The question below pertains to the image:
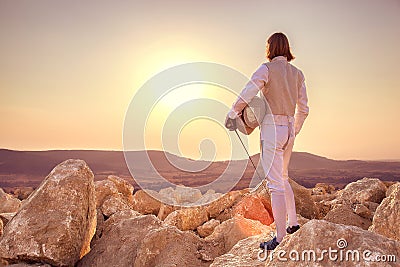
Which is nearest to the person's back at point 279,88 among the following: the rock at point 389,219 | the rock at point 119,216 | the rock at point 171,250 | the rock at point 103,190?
the rock at point 389,219

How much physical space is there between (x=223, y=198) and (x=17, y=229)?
5131 mm

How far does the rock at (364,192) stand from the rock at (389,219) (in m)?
3.74

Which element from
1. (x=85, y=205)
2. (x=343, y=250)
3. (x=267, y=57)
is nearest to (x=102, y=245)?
(x=85, y=205)

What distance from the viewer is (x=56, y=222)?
6949 mm

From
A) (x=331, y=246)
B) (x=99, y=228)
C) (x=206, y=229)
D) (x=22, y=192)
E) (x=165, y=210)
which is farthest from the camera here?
(x=22, y=192)

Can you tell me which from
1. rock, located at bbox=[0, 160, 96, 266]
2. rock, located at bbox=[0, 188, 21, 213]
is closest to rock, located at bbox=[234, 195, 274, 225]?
rock, located at bbox=[0, 160, 96, 266]

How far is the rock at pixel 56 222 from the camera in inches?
267

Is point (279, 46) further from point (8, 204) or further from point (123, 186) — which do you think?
point (8, 204)

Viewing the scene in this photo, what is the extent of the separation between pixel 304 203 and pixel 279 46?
582 cm

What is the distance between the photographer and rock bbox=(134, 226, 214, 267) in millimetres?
5996

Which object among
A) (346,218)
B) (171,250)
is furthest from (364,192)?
(171,250)

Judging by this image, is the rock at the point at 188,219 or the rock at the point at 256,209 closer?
the rock at the point at 256,209

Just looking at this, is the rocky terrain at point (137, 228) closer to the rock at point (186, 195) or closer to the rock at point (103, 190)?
the rock at point (103, 190)

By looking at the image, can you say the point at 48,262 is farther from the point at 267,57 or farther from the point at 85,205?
the point at 267,57
